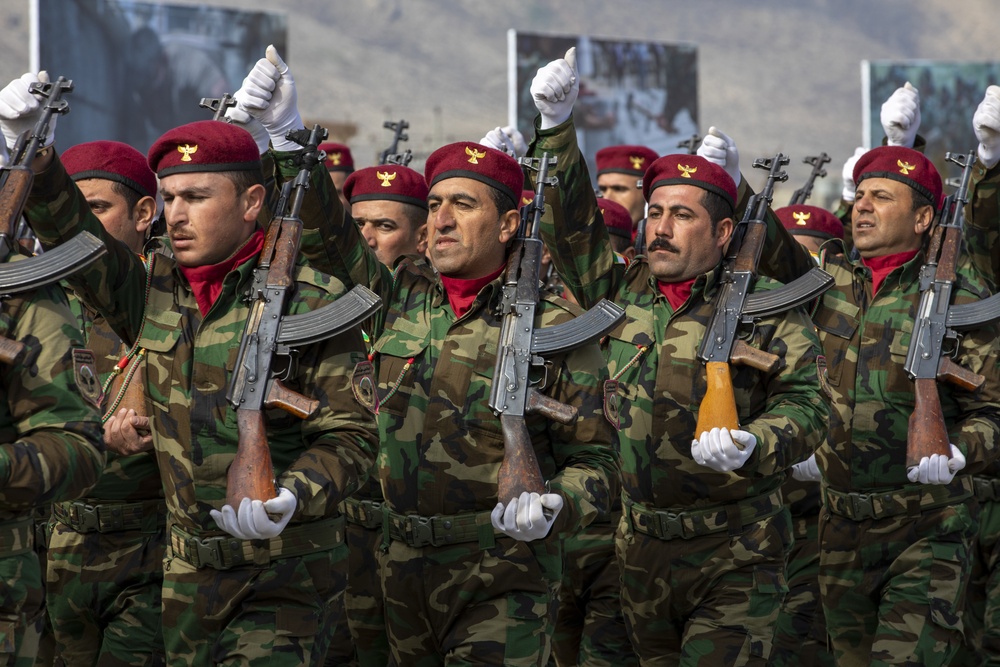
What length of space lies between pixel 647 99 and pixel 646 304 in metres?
21.1

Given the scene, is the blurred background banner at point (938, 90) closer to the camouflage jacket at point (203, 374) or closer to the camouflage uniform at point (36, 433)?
the camouflage jacket at point (203, 374)

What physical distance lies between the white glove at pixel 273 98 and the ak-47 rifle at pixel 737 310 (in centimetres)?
189

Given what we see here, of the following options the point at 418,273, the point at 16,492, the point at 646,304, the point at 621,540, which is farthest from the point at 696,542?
the point at 16,492

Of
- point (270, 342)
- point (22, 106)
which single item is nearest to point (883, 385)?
point (270, 342)

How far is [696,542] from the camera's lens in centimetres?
621

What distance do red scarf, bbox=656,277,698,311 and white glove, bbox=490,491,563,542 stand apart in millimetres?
1650

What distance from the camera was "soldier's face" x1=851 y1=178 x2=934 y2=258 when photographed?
296 inches

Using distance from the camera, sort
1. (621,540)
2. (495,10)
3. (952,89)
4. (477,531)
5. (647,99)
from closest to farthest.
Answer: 1. (477,531)
2. (621,540)
3. (647,99)
4. (952,89)
5. (495,10)

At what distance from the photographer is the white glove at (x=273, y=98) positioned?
5.65 m

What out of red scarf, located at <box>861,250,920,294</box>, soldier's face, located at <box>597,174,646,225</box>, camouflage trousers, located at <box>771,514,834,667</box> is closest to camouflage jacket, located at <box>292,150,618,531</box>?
red scarf, located at <box>861,250,920,294</box>

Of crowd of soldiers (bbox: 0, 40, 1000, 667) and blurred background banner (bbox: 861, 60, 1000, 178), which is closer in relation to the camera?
crowd of soldiers (bbox: 0, 40, 1000, 667)

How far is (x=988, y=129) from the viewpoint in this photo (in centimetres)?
779

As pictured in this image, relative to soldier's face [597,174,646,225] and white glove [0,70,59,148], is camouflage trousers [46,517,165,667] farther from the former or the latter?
soldier's face [597,174,646,225]

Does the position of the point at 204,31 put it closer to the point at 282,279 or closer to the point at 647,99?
the point at 647,99
